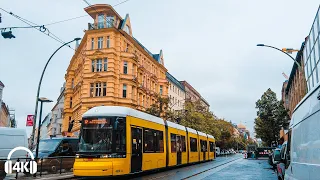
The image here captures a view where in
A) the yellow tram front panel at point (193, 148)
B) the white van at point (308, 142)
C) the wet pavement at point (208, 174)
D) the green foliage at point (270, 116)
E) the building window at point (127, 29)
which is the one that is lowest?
the wet pavement at point (208, 174)

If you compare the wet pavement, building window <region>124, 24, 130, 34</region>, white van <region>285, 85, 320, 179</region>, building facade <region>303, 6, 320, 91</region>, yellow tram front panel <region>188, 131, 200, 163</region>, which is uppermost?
building window <region>124, 24, 130, 34</region>

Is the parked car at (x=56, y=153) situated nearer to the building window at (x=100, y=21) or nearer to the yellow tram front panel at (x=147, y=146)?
the yellow tram front panel at (x=147, y=146)

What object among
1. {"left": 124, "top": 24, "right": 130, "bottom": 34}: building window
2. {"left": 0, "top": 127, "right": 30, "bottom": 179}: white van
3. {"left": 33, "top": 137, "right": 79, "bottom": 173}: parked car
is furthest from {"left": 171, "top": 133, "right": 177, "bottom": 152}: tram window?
{"left": 124, "top": 24, "right": 130, "bottom": 34}: building window

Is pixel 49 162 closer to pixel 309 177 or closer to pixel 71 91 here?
pixel 309 177

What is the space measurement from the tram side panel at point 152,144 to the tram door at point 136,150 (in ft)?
0.97

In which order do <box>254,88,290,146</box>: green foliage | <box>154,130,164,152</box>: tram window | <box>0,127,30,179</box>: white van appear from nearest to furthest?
<box>0,127,30,179</box>: white van
<box>154,130,164,152</box>: tram window
<box>254,88,290,146</box>: green foliage

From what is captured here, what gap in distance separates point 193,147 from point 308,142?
24.4 m

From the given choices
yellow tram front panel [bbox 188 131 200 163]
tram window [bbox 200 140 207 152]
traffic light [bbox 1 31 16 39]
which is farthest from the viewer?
tram window [bbox 200 140 207 152]

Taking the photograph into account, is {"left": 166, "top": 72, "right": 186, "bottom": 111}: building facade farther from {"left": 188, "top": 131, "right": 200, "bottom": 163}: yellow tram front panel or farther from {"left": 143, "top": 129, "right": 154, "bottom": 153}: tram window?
{"left": 143, "top": 129, "right": 154, "bottom": 153}: tram window

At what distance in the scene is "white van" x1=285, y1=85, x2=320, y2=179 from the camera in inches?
188

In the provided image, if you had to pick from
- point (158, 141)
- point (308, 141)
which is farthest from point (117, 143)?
point (308, 141)

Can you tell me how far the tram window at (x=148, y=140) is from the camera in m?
17.5

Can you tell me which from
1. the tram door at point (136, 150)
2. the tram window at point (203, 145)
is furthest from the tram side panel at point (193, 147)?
the tram door at point (136, 150)

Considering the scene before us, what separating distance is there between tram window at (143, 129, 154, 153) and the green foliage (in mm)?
40021
